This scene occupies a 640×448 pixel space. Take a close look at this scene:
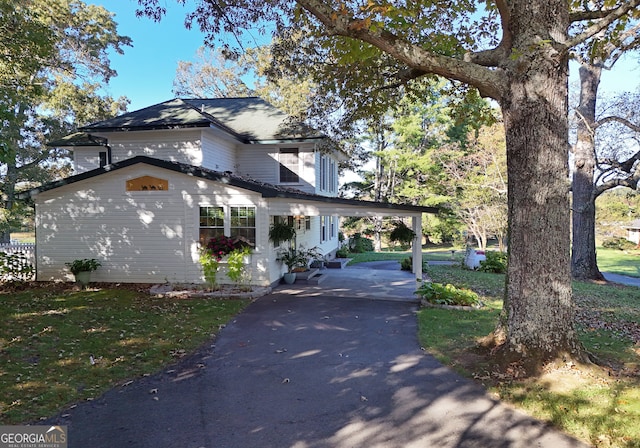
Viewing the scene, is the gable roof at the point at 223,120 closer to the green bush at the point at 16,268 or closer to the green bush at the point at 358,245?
the green bush at the point at 16,268

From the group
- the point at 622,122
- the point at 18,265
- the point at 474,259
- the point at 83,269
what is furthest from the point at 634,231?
the point at 18,265

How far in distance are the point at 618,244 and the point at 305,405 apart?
45.5 meters

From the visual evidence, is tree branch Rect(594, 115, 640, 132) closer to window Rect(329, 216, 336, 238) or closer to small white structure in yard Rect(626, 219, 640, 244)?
window Rect(329, 216, 336, 238)

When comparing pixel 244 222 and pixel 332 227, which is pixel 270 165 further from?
pixel 332 227

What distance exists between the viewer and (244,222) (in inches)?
455

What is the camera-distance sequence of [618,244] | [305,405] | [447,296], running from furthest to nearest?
[618,244]
[447,296]
[305,405]

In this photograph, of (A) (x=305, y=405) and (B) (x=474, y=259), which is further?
(B) (x=474, y=259)

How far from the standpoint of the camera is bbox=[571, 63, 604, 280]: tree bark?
15.5 metres

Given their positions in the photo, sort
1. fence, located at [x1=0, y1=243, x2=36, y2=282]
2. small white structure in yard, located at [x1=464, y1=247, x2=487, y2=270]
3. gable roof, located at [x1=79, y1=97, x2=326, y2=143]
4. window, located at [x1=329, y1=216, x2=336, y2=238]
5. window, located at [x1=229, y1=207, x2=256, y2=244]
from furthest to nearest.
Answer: window, located at [x1=329, y1=216, x2=336, y2=238] → small white structure in yard, located at [x1=464, y1=247, x2=487, y2=270] → gable roof, located at [x1=79, y1=97, x2=326, y2=143] → fence, located at [x1=0, y1=243, x2=36, y2=282] → window, located at [x1=229, y1=207, x2=256, y2=244]

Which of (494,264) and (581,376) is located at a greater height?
(494,264)

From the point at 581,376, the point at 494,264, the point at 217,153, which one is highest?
the point at 217,153

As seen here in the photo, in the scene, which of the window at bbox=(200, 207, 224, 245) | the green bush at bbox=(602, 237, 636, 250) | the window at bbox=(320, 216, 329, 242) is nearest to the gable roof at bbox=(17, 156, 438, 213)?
the window at bbox=(200, 207, 224, 245)

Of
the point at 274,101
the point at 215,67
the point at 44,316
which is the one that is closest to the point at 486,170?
the point at 274,101

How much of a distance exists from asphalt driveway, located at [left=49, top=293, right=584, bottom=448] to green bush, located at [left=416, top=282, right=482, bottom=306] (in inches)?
122
